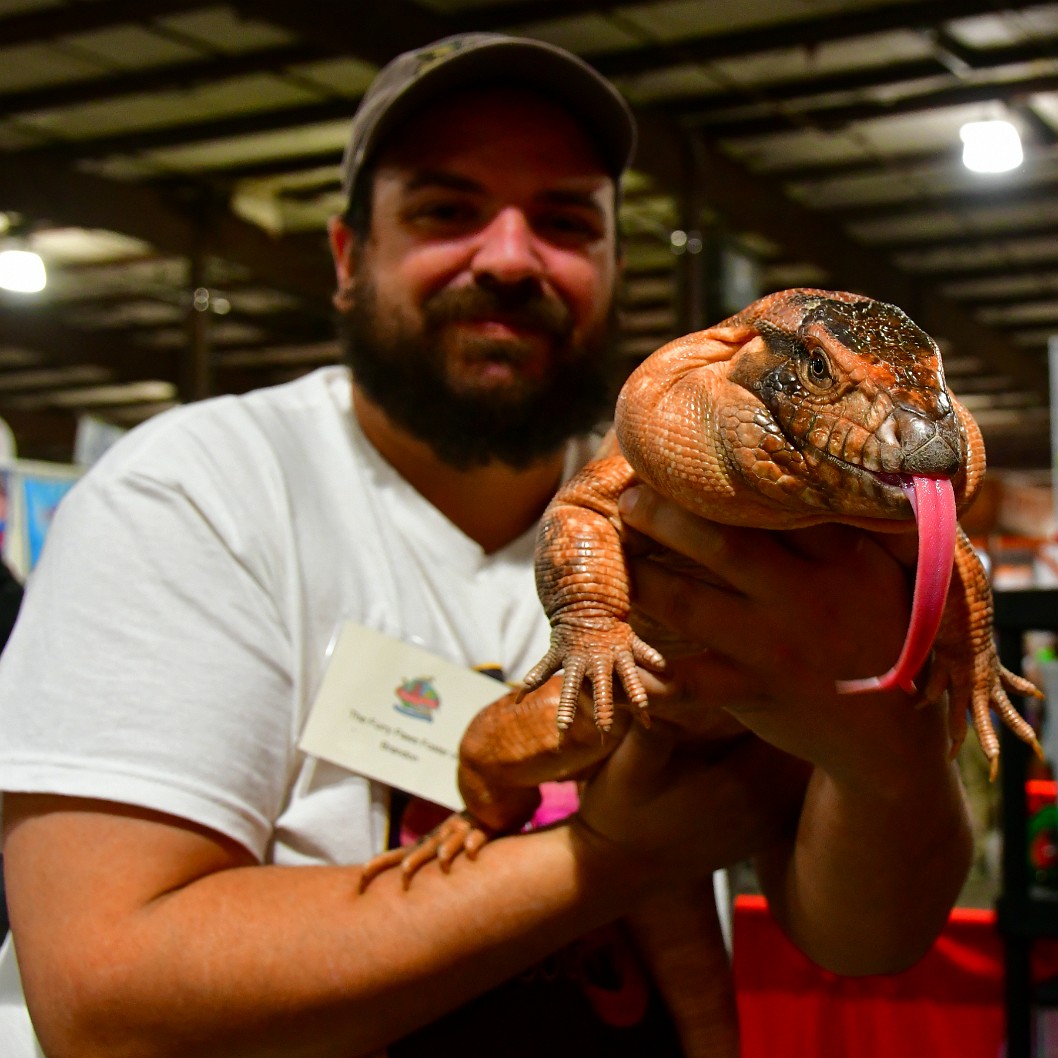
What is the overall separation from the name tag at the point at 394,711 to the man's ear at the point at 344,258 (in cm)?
82

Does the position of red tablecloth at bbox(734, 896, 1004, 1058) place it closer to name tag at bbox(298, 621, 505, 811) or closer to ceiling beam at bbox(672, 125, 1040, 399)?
name tag at bbox(298, 621, 505, 811)

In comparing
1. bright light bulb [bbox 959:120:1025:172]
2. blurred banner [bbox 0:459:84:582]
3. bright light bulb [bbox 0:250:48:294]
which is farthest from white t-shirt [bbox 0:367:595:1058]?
bright light bulb [bbox 0:250:48:294]

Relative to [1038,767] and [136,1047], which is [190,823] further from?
[1038,767]

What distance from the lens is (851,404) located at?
3.68ft

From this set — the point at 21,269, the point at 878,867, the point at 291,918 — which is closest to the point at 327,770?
the point at 291,918

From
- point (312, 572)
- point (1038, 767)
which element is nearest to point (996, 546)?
point (1038, 767)

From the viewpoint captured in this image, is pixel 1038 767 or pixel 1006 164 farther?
pixel 1006 164

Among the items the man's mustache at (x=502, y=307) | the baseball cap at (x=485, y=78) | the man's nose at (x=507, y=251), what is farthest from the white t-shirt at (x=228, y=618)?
the baseball cap at (x=485, y=78)

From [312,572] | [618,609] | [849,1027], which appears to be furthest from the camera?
[849,1027]

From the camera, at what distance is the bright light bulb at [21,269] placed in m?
10.1

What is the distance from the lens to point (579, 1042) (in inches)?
71.4

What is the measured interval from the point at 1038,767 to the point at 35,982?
331 centimetres

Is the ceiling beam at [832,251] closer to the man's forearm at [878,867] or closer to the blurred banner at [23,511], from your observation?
the blurred banner at [23,511]

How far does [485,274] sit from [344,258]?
0.48m
